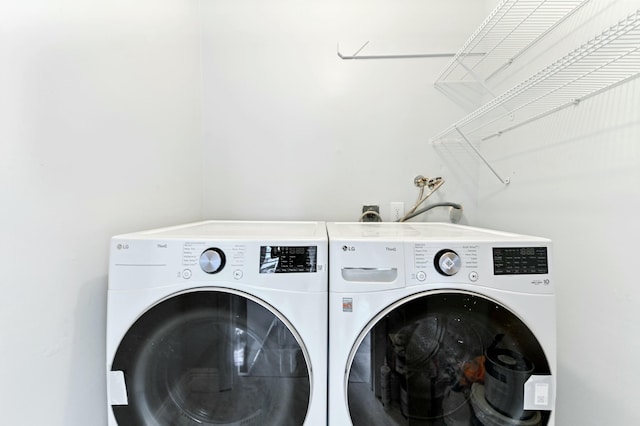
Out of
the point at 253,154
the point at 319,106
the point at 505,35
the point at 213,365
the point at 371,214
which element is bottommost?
the point at 213,365

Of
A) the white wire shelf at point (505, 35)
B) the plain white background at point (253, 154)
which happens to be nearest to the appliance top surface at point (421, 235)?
the plain white background at point (253, 154)

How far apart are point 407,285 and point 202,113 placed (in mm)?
1350

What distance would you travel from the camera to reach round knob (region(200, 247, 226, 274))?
2.19ft

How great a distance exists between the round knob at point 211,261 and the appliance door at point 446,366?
41 cm

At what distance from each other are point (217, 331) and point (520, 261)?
82cm

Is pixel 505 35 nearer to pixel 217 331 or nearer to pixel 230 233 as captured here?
pixel 230 233

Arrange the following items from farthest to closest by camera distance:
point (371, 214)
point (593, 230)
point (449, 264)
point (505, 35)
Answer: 1. point (371, 214)
2. point (505, 35)
3. point (593, 230)
4. point (449, 264)

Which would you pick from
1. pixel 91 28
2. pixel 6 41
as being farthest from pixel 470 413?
pixel 91 28

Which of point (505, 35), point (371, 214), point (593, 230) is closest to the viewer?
point (593, 230)

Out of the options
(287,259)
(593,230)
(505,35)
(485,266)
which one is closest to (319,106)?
(505,35)

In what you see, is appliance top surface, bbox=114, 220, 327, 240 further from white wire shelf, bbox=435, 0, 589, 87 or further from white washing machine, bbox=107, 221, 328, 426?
white wire shelf, bbox=435, 0, 589, 87

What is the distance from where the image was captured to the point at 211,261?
669 millimetres

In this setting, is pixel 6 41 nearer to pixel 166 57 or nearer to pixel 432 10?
pixel 166 57

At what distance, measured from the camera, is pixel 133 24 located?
0.94 meters
